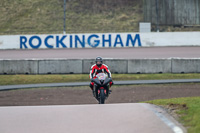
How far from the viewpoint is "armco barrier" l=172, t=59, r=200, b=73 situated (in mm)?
21234

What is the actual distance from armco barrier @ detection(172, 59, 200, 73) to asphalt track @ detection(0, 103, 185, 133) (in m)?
13.8

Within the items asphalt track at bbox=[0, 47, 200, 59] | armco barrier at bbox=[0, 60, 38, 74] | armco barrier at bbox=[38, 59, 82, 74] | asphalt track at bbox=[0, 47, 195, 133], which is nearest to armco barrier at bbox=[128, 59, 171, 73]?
armco barrier at bbox=[38, 59, 82, 74]

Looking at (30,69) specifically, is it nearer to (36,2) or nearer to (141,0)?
(36,2)

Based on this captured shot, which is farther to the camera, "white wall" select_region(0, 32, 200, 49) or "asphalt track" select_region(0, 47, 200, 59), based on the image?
"white wall" select_region(0, 32, 200, 49)

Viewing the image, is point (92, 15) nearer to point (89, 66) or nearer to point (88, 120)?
point (89, 66)

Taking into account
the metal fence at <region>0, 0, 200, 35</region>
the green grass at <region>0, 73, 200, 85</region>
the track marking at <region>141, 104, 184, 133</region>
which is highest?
the metal fence at <region>0, 0, 200, 35</region>

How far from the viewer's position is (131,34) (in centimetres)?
3331

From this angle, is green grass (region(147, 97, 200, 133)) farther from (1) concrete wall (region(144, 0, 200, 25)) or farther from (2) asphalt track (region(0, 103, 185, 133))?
(1) concrete wall (region(144, 0, 200, 25))

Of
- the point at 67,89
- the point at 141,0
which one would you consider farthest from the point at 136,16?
the point at 67,89

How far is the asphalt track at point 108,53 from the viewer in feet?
91.6

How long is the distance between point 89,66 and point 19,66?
396cm

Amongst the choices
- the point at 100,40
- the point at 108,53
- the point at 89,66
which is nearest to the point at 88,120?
the point at 89,66

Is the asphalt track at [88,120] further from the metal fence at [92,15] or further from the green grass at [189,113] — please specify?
the metal fence at [92,15]

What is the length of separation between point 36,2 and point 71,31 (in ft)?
32.5
